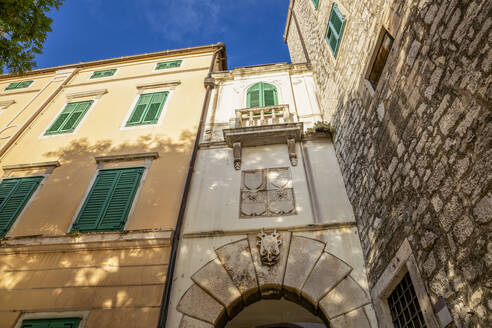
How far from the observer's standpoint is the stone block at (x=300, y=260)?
4.40m

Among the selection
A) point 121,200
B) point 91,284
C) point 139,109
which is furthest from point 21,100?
point 91,284

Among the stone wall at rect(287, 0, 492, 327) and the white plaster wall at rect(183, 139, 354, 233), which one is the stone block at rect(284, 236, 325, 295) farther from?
the stone wall at rect(287, 0, 492, 327)

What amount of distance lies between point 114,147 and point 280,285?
5.56 m

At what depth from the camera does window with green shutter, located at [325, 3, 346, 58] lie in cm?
600

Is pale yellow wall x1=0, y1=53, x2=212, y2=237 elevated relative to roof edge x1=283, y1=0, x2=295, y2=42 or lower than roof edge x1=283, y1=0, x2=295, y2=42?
lower

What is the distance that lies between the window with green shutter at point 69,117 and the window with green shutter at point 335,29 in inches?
298

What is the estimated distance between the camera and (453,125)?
2365 mm

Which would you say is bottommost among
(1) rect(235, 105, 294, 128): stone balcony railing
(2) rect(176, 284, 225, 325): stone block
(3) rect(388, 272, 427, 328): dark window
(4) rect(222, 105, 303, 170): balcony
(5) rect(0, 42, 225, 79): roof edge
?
(3) rect(388, 272, 427, 328): dark window

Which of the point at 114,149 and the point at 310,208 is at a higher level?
the point at 114,149

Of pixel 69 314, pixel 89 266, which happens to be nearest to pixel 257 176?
pixel 89 266

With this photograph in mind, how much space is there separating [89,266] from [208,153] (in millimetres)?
3436

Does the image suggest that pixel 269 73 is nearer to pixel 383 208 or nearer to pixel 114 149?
pixel 114 149

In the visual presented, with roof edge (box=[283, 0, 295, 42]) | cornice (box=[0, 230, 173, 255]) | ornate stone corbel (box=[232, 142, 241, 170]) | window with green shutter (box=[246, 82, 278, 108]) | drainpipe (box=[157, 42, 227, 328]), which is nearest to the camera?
drainpipe (box=[157, 42, 227, 328])

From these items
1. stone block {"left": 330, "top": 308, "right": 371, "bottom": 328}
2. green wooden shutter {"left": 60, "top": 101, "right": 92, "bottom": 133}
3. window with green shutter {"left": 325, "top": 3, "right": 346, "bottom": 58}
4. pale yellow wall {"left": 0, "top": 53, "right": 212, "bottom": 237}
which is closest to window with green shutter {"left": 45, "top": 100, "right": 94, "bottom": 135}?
green wooden shutter {"left": 60, "top": 101, "right": 92, "bottom": 133}
